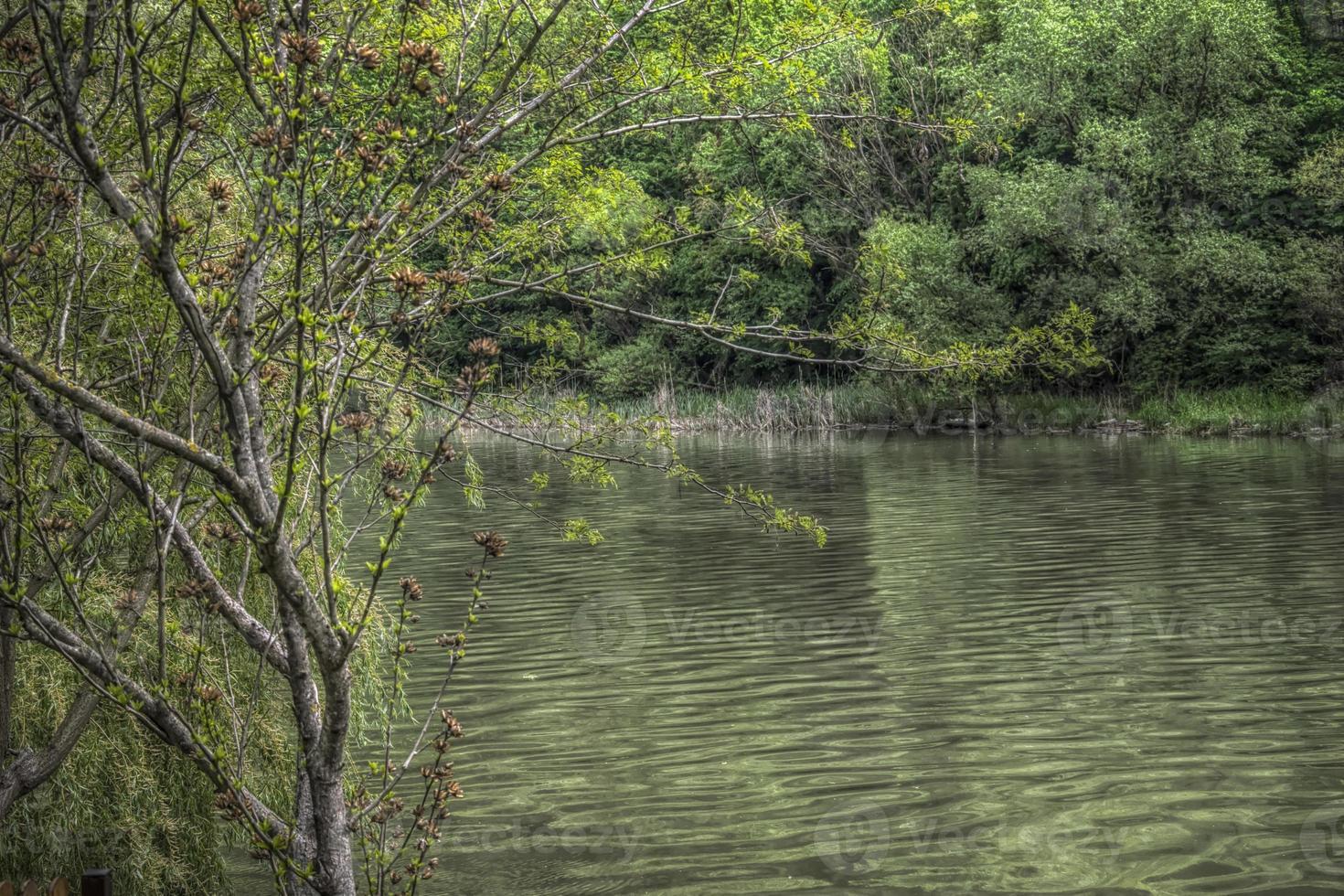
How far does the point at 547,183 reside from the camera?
681 cm

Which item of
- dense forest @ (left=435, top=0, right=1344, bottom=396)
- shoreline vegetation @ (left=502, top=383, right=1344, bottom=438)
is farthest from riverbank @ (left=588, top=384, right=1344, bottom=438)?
dense forest @ (left=435, top=0, right=1344, bottom=396)

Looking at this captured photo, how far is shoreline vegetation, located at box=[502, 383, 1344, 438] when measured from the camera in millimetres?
40438

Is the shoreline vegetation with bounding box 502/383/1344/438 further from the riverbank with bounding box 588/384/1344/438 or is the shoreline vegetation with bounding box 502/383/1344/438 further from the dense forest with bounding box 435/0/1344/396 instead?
the dense forest with bounding box 435/0/1344/396

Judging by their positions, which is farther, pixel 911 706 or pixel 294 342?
pixel 911 706

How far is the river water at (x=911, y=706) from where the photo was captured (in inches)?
312

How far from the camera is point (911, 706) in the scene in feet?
36.4

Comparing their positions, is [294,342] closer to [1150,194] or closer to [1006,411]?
[1150,194]

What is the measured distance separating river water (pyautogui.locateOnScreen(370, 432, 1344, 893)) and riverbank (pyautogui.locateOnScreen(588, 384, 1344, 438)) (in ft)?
63.2

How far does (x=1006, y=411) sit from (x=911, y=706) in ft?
A: 123

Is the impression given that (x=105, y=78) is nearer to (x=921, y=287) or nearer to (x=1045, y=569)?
(x=1045, y=569)

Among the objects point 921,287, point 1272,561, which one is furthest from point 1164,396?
point 1272,561

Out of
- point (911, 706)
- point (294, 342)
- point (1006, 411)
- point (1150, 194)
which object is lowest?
point (911, 706)

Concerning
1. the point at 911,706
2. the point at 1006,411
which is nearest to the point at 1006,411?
the point at 1006,411

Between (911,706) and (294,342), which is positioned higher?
(294,342)
